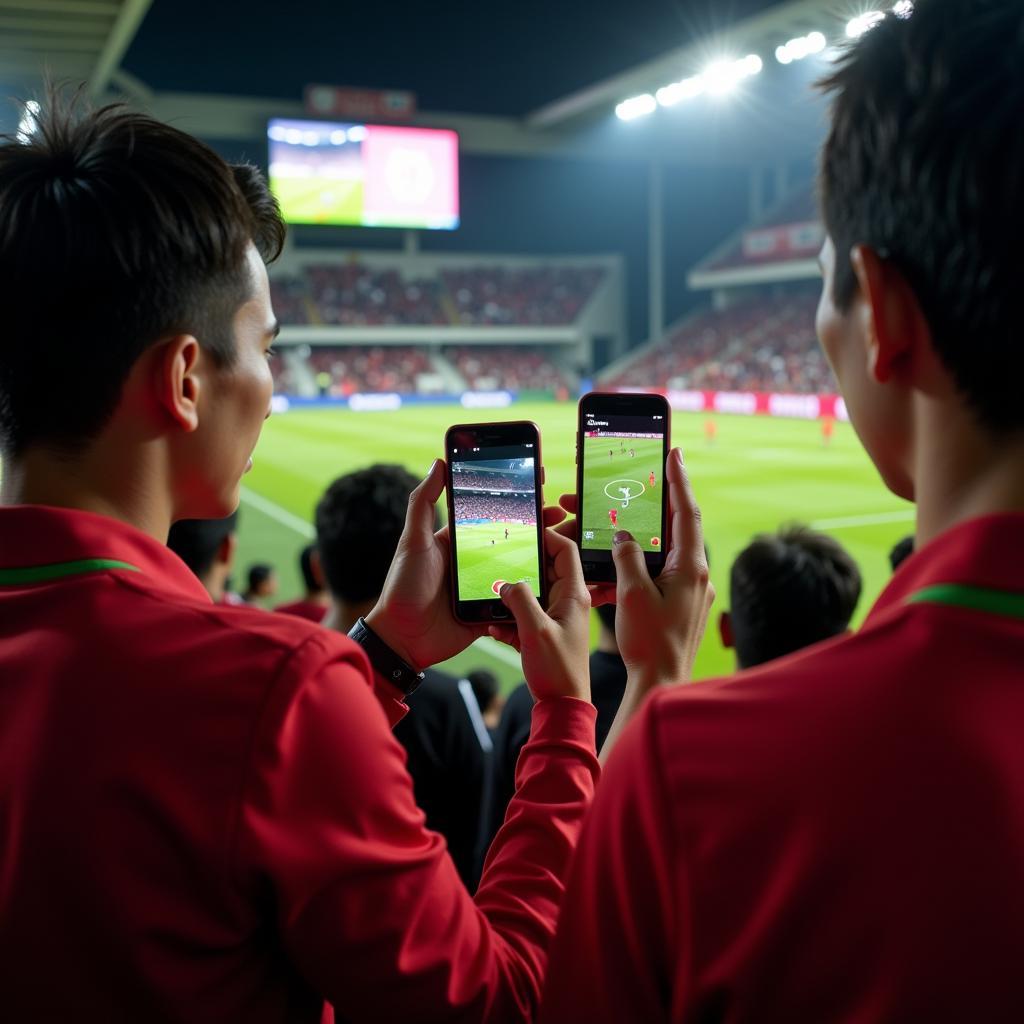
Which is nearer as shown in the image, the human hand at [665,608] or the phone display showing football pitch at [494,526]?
the human hand at [665,608]

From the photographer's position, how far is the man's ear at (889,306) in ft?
3.86

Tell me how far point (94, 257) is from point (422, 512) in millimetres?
877

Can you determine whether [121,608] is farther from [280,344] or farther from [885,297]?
[280,344]

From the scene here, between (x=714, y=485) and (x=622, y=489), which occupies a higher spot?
(x=622, y=489)

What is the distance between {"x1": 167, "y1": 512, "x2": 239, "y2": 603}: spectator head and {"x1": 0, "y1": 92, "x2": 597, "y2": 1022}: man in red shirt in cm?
348

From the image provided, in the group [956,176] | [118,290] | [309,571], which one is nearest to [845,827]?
[956,176]

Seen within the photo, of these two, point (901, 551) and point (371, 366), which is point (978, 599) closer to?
point (901, 551)

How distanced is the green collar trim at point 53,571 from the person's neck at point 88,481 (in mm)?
139

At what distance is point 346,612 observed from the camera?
3861mm

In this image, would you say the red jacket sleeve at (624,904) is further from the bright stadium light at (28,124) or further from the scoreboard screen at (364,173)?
the scoreboard screen at (364,173)

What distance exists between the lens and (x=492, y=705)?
6.46 meters

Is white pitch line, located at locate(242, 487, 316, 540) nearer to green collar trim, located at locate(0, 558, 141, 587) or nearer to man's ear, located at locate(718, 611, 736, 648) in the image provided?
man's ear, located at locate(718, 611, 736, 648)

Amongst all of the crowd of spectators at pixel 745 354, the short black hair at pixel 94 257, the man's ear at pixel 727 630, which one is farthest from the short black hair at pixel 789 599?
the crowd of spectators at pixel 745 354

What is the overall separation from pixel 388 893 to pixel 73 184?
1094mm
